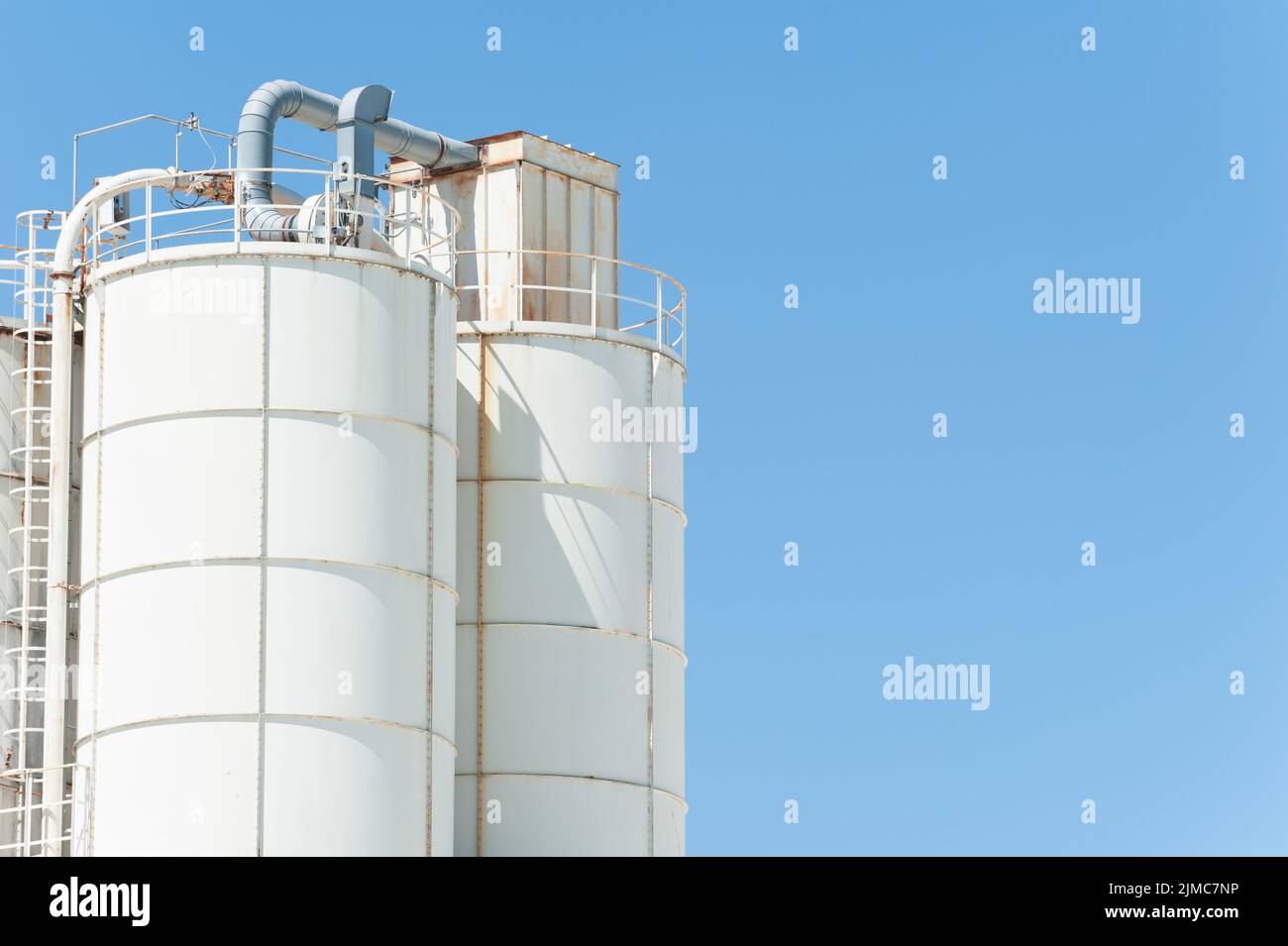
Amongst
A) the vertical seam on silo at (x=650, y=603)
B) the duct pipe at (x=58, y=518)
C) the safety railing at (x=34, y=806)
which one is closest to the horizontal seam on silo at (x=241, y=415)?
the duct pipe at (x=58, y=518)

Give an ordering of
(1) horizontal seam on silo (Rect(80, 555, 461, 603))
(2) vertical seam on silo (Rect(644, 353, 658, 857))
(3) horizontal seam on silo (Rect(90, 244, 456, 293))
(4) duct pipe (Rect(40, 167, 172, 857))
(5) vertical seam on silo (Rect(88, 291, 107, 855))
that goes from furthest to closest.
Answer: (2) vertical seam on silo (Rect(644, 353, 658, 857)) < (4) duct pipe (Rect(40, 167, 172, 857)) < (3) horizontal seam on silo (Rect(90, 244, 456, 293)) < (5) vertical seam on silo (Rect(88, 291, 107, 855)) < (1) horizontal seam on silo (Rect(80, 555, 461, 603))

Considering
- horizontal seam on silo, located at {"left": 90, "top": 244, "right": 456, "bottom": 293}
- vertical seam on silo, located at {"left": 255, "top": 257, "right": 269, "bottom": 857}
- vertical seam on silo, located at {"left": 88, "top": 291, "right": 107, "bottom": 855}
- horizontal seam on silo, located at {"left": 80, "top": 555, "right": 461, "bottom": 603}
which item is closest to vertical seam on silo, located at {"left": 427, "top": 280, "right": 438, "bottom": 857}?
horizontal seam on silo, located at {"left": 80, "top": 555, "right": 461, "bottom": 603}

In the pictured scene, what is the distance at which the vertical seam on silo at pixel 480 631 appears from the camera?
38.9m

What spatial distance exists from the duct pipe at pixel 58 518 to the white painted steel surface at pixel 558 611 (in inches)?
226

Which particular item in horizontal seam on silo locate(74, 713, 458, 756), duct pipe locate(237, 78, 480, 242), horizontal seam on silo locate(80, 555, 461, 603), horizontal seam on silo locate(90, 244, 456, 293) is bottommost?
→ horizontal seam on silo locate(74, 713, 458, 756)

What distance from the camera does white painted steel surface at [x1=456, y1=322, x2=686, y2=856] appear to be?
39156 mm

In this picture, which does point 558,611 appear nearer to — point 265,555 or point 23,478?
point 265,555

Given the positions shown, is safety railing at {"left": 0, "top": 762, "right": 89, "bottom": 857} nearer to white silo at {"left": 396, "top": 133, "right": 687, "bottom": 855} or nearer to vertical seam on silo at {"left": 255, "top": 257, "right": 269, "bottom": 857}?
vertical seam on silo at {"left": 255, "top": 257, "right": 269, "bottom": 857}

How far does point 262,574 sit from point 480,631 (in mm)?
5272

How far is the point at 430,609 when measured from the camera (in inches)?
1430

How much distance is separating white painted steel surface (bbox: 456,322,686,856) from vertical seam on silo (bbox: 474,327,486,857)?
2 centimetres

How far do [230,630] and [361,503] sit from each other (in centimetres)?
244

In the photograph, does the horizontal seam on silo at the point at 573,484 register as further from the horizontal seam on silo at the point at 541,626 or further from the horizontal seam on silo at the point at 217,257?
the horizontal seam on silo at the point at 217,257
